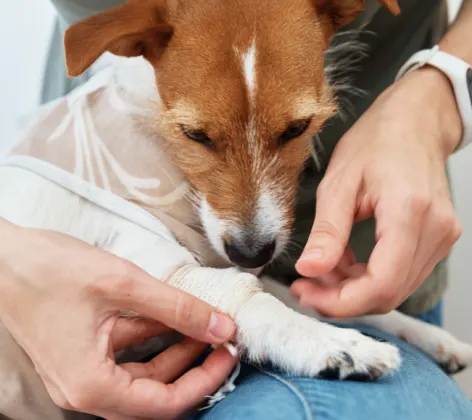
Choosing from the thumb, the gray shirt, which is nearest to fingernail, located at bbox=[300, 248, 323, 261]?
the thumb

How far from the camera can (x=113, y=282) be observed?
0.92 metres

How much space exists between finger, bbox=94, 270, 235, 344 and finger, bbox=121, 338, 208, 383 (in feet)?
0.35

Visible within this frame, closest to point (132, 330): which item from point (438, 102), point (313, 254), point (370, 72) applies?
point (313, 254)

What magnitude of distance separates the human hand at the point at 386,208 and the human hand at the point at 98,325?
215 mm

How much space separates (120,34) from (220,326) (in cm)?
64

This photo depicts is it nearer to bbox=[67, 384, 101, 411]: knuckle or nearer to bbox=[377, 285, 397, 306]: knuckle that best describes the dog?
bbox=[377, 285, 397, 306]: knuckle

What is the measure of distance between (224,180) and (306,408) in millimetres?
546

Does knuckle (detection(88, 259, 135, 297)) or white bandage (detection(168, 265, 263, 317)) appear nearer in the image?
knuckle (detection(88, 259, 135, 297))

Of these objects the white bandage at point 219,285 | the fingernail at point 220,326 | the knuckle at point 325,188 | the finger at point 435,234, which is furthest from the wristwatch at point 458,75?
the fingernail at point 220,326

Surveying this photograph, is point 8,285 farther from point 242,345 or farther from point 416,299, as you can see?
point 416,299

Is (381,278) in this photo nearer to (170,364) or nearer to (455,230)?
(455,230)

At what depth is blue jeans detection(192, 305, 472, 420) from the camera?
903 mm

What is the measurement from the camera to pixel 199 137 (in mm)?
1254

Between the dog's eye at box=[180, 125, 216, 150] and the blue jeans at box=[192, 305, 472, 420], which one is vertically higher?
the dog's eye at box=[180, 125, 216, 150]
